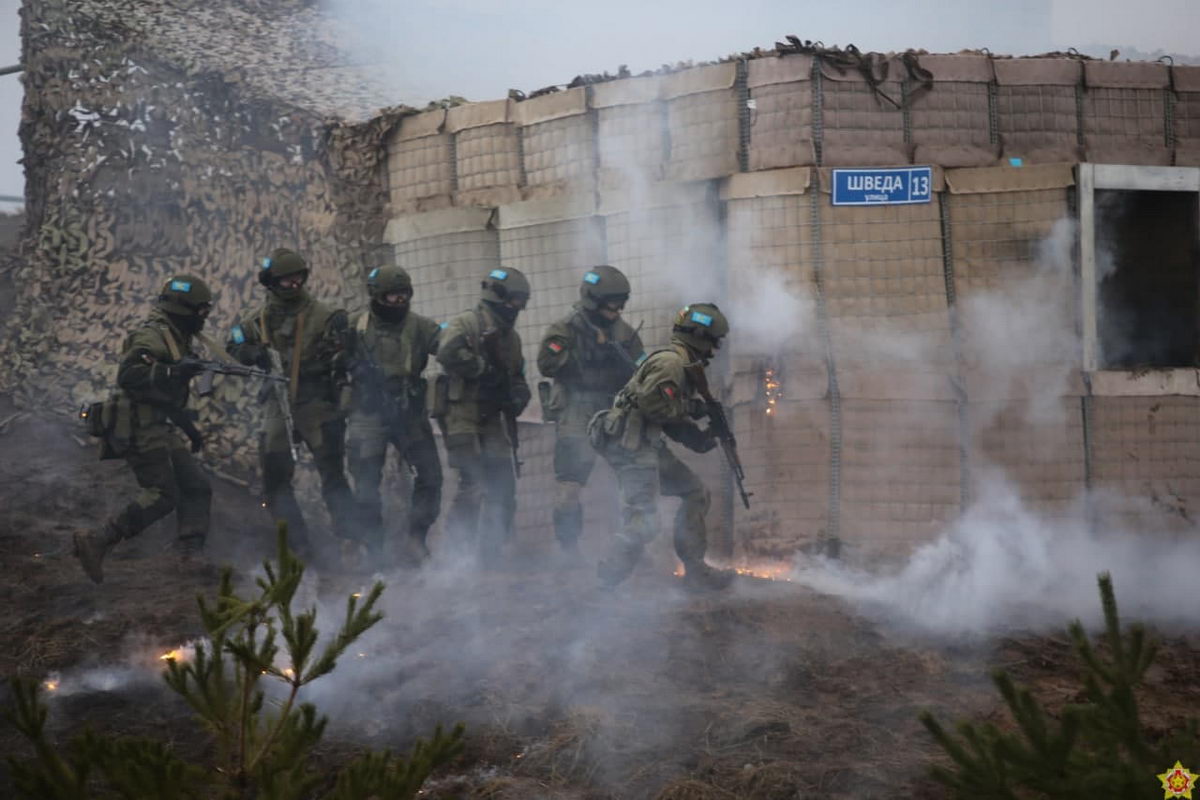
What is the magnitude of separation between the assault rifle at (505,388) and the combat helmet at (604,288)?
26.2 inches

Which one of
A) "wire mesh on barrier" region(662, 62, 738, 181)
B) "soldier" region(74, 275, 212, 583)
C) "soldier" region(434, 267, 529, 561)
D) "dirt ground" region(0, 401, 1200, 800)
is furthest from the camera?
"wire mesh on barrier" region(662, 62, 738, 181)

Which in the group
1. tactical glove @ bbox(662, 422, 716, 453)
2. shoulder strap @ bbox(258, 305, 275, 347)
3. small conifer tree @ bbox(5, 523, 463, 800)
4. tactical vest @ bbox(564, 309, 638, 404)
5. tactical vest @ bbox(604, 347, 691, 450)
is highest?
shoulder strap @ bbox(258, 305, 275, 347)

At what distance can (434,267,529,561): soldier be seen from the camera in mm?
8070

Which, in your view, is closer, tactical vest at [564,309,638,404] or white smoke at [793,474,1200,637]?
white smoke at [793,474,1200,637]

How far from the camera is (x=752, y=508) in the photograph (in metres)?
8.07

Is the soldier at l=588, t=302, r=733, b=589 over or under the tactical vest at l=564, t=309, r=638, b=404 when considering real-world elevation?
under

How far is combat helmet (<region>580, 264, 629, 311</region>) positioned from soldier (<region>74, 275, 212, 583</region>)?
8.42 ft

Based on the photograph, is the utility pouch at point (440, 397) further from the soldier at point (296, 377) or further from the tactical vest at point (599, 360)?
the tactical vest at point (599, 360)

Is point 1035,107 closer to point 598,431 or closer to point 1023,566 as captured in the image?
point 1023,566

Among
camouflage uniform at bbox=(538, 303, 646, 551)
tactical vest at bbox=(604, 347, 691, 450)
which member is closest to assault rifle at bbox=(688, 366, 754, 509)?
tactical vest at bbox=(604, 347, 691, 450)

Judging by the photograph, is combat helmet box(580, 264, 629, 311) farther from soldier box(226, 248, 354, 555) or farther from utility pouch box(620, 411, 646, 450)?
Result: soldier box(226, 248, 354, 555)

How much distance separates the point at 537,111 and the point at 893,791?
5.98 meters

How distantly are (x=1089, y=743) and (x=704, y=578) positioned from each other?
4877 millimetres

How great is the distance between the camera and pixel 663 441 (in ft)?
24.8
